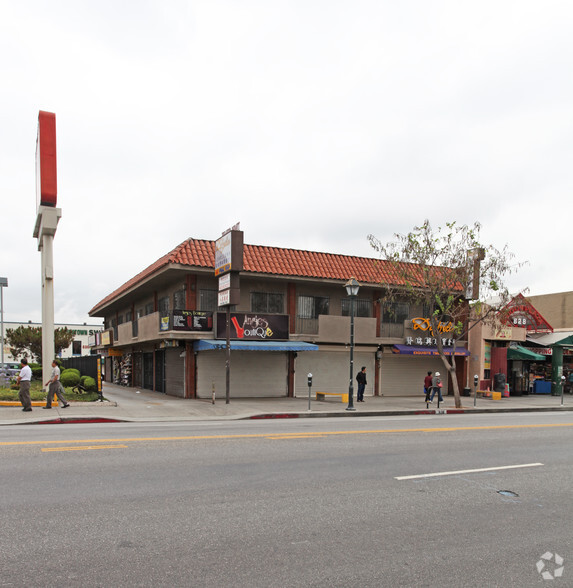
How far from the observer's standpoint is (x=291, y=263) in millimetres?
26953

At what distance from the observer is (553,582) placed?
469 cm

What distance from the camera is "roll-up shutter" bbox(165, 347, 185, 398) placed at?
26.1 meters

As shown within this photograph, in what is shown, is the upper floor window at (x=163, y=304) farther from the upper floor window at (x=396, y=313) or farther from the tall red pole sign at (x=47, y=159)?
the upper floor window at (x=396, y=313)

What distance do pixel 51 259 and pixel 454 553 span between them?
19943mm

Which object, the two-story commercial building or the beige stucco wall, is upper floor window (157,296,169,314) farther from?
the beige stucco wall

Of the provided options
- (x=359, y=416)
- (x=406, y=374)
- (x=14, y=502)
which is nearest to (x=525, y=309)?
(x=406, y=374)

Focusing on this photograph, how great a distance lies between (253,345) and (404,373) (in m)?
10.6

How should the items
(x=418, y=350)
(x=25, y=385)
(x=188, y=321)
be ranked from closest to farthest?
1. (x=25, y=385)
2. (x=188, y=321)
3. (x=418, y=350)

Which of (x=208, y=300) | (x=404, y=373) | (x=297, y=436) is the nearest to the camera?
(x=297, y=436)

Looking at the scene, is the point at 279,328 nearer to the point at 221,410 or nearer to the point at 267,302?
the point at 267,302

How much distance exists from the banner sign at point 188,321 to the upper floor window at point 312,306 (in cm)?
517

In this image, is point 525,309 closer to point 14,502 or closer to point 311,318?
point 311,318

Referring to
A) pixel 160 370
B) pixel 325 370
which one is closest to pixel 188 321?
pixel 160 370

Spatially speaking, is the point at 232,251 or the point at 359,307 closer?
the point at 232,251
